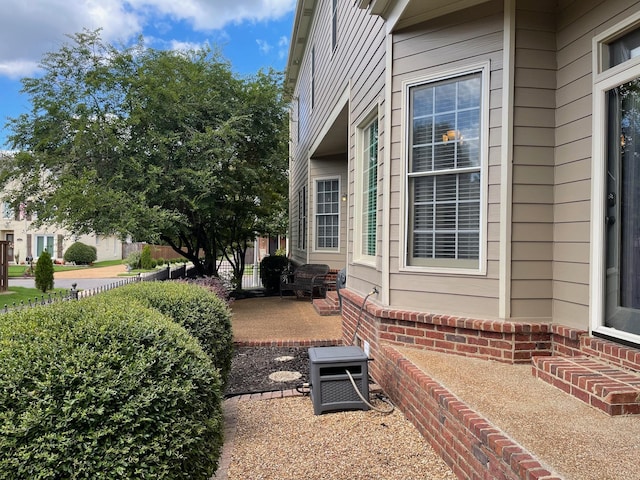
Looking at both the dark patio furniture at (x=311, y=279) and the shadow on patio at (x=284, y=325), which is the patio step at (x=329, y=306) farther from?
the dark patio furniture at (x=311, y=279)

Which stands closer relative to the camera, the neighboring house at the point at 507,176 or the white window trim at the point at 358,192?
the neighboring house at the point at 507,176

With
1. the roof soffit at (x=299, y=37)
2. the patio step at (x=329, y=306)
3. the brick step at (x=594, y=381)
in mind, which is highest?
the roof soffit at (x=299, y=37)

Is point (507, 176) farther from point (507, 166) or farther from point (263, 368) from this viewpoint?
point (263, 368)

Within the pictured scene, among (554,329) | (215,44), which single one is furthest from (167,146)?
(554,329)

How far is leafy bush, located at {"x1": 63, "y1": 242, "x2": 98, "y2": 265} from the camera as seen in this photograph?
28.4 metres

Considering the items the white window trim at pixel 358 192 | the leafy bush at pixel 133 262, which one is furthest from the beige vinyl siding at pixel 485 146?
the leafy bush at pixel 133 262

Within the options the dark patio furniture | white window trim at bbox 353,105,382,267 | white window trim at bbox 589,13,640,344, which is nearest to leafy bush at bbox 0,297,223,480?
white window trim at bbox 589,13,640,344

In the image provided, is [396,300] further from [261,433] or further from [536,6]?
[536,6]

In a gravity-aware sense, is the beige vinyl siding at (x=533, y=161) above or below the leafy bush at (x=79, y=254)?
above

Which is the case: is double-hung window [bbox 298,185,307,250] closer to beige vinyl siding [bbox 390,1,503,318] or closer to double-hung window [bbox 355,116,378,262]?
double-hung window [bbox 355,116,378,262]

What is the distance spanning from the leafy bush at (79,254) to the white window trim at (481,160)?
29.6 metres

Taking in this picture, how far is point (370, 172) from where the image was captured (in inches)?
209

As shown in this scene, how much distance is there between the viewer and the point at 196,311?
3.90 metres

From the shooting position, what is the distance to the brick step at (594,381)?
246 centimetres
